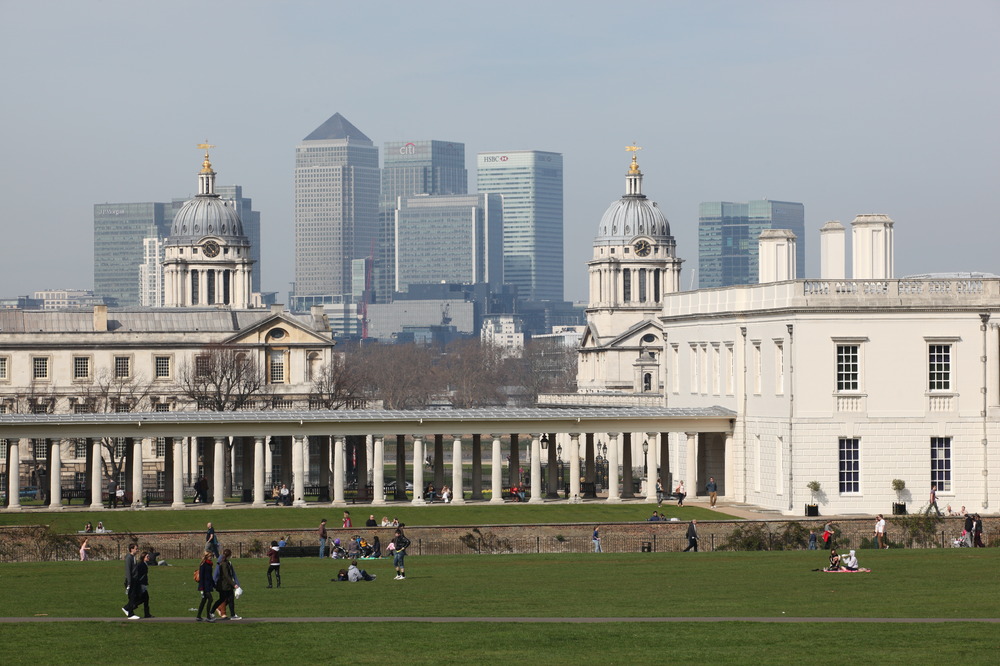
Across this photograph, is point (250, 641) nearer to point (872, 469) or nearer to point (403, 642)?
point (403, 642)

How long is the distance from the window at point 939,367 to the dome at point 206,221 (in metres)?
98.8

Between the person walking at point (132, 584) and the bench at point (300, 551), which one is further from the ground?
the person walking at point (132, 584)

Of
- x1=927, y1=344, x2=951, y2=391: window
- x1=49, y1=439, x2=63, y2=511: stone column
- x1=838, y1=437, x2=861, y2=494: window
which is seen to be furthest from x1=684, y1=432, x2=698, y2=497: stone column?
x1=49, y1=439, x2=63, y2=511: stone column

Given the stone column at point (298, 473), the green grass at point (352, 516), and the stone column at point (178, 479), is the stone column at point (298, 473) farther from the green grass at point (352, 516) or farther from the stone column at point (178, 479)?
the stone column at point (178, 479)

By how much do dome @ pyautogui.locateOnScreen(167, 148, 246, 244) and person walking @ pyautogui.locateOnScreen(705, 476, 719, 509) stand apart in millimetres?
88861

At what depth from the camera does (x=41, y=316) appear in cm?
12769

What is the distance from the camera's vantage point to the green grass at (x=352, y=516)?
70.0 m

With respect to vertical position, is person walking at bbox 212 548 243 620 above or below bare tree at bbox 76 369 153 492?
below

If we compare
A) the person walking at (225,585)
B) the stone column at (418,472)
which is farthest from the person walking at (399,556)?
the stone column at (418,472)

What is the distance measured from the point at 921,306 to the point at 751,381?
7.91m

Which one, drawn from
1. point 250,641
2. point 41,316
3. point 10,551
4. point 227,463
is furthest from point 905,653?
point 41,316

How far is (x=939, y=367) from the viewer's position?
72125 mm

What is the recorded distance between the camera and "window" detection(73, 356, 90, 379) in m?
123

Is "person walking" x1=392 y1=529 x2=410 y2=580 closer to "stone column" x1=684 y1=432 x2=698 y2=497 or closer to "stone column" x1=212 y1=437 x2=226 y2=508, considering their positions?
"stone column" x1=212 y1=437 x2=226 y2=508
